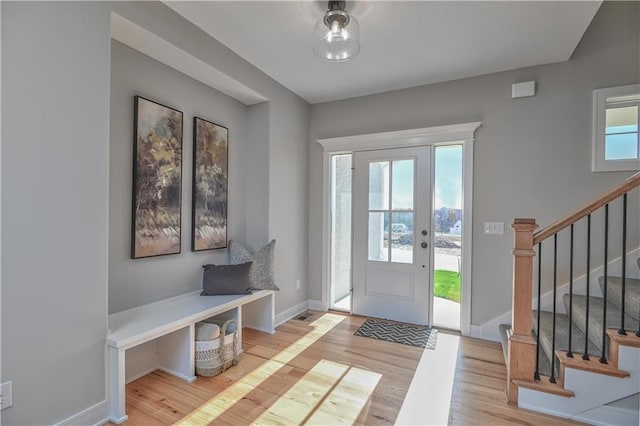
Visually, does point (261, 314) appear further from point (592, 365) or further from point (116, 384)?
point (592, 365)

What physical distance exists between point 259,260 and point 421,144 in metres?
2.11

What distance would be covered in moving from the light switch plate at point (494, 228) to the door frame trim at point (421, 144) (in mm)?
139

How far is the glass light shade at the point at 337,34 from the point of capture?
2018mm

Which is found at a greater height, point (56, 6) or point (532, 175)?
point (56, 6)

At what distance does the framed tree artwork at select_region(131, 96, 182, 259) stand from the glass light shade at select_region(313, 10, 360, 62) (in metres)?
1.34

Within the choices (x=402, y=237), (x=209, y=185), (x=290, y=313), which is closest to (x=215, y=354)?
(x=290, y=313)

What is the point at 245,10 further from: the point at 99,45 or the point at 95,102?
the point at 95,102

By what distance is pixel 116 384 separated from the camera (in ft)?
5.84

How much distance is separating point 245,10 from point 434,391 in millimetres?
2966

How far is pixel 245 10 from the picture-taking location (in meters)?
2.13

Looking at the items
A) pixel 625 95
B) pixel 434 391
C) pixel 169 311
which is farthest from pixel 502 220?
pixel 169 311

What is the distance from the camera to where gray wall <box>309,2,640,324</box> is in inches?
103

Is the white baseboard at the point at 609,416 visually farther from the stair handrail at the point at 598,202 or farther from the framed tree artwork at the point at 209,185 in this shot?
→ the framed tree artwork at the point at 209,185

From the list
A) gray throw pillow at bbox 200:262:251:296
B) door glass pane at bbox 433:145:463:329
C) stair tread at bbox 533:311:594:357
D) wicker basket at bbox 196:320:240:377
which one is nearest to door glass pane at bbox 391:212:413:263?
door glass pane at bbox 433:145:463:329
